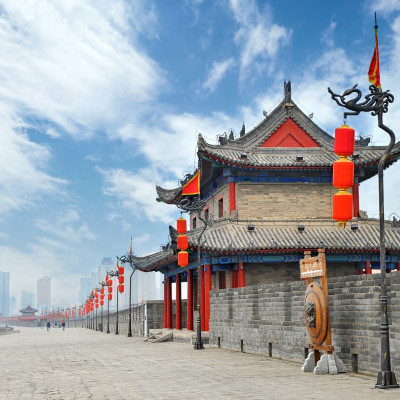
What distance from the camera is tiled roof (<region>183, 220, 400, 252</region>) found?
27562 millimetres

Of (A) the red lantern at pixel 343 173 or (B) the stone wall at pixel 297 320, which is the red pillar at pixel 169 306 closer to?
(B) the stone wall at pixel 297 320

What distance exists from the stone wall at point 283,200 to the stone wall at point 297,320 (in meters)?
5.90

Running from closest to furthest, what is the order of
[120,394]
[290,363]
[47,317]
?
[120,394] < [290,363] < [47,317]

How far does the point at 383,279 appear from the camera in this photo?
1190 centimetres

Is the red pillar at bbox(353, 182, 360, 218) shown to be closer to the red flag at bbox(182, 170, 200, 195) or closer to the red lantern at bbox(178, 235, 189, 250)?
the red flag at bbox(182, 170, 200, 195)

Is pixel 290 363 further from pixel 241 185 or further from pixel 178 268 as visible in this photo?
pixel 178 268

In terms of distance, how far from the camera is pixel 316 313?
46.4 feet

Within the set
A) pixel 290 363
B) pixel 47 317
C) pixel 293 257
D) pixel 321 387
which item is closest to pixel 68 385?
pixel 321 387

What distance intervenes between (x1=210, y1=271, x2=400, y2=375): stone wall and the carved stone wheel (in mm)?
729

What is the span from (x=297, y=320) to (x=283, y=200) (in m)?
13.6

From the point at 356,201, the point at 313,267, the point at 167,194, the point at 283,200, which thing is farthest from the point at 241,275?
the point at 313,267

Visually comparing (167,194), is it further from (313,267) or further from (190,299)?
(313,267)

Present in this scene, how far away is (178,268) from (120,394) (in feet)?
76.5

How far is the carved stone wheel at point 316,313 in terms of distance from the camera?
45.5 ft
